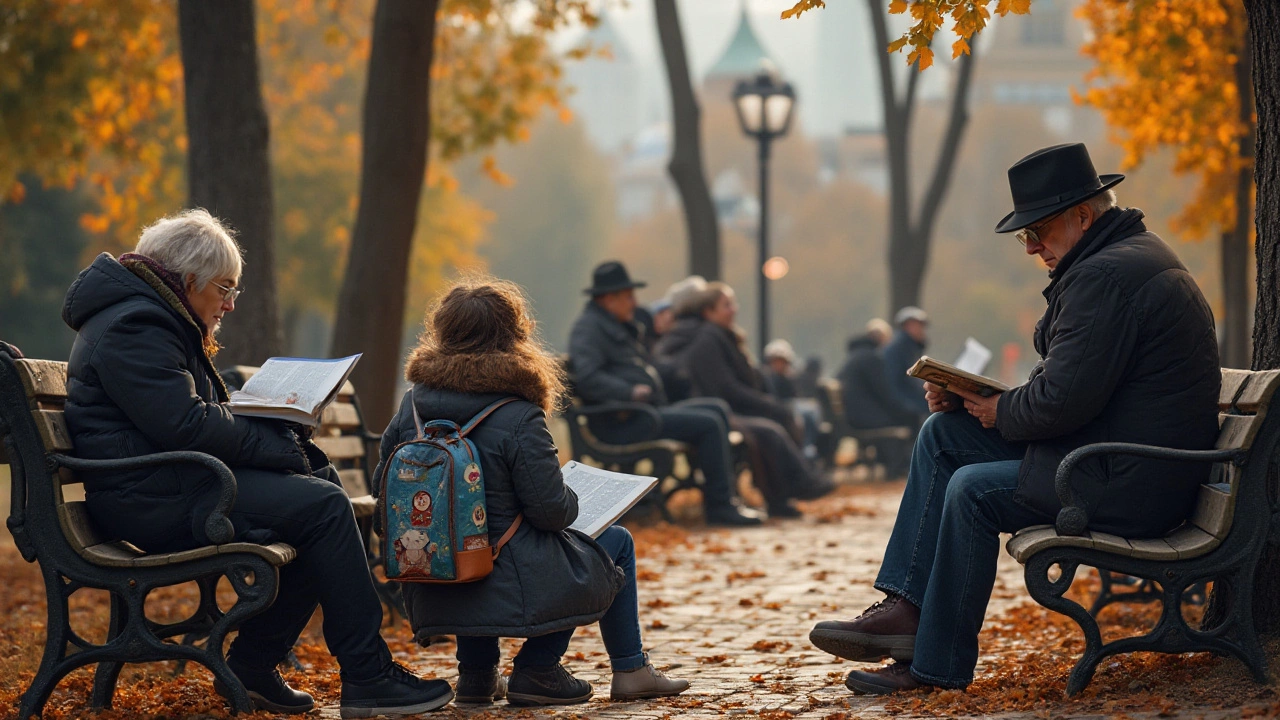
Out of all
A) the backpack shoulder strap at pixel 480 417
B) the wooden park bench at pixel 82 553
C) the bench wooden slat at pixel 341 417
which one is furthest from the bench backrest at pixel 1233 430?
the bench wooden slat at pixel 341 417

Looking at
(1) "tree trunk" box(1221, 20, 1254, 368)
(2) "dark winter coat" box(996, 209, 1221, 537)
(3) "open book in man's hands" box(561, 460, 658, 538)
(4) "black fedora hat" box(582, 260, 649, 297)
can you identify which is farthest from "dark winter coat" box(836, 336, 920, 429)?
(2) "dark winter coat" box(996, 209, 1221, 537)

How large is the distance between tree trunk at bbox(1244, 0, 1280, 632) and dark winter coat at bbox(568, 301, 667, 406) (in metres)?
5.96

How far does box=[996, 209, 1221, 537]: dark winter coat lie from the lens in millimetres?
4609

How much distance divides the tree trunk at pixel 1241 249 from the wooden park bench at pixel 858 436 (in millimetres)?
3690

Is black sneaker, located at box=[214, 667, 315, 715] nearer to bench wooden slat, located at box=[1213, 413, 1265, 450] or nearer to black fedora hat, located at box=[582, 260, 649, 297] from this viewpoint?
bench wooden slat, located at box=[1213, 413, 1265, 450]

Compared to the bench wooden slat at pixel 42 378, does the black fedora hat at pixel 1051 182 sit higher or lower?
higher

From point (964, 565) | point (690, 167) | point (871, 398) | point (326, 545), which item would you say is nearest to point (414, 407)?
point (326, 545)

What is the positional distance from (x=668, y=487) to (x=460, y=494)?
771 centimetres

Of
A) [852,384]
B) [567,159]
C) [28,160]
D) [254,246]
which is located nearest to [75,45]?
[28,160]

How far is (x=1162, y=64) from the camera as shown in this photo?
12688 millimetres

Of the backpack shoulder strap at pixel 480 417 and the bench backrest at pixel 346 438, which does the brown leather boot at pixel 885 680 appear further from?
the bench backrest at pixel 346 438

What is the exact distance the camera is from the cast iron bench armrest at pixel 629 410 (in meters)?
10.8

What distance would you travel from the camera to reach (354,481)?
6.74m

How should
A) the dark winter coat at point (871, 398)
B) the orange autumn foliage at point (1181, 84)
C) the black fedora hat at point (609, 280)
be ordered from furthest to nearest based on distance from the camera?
1. the dark winter coat at point (871, 398)
2. the orange autumn foliage at point (1181, 84)
3. the black fedora hat at point (609, 280)
